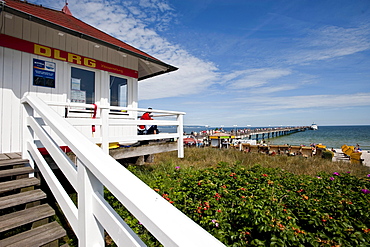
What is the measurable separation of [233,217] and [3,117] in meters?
5.61

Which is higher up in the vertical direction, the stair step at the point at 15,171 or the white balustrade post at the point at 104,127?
the white balustrade post at the point at 104,127

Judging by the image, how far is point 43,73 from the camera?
5.52 m

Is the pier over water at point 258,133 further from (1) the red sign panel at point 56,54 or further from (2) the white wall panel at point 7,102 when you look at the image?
(2) the white wall panel at point 7,102

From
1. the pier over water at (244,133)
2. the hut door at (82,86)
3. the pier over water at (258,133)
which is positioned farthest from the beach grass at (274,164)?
the pier over water at (258,133)

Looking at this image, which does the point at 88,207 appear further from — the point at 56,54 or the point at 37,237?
the point at 56,54

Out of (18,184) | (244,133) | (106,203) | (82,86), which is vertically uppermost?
(82,86)

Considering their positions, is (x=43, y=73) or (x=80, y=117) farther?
(x=80, y=117)

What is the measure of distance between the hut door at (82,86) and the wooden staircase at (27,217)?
11.9 feet

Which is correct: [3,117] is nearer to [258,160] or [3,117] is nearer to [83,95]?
[83,95]

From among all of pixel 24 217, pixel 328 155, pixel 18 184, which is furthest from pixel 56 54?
pixel 328 155

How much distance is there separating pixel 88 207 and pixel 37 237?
3.75 ft

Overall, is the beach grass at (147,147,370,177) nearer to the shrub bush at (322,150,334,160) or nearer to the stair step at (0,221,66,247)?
the shrub bush at (322,150,334,160)

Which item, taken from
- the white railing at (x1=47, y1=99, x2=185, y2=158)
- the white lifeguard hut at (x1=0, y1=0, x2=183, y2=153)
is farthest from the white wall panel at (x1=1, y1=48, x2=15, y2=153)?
the white railing at (x1=47, y1=99, x2=185, y2=158)

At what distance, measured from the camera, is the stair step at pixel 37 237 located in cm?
194
